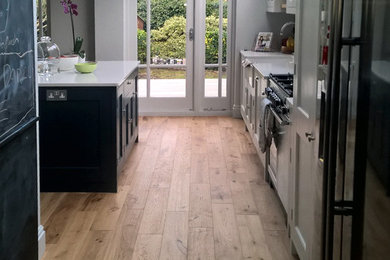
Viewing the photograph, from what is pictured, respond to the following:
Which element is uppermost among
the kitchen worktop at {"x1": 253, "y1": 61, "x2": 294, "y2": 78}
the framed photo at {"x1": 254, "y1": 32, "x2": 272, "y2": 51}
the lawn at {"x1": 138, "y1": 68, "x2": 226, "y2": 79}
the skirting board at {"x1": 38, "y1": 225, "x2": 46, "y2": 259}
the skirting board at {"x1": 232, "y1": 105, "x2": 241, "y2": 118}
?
the framed photo at {"x1": 254, "y1": 32, "x2": 272, "y2": 51}

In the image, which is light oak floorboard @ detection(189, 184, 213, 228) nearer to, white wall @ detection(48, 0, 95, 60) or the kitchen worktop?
the kitchen worktop

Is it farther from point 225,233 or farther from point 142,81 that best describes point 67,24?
point 225,233

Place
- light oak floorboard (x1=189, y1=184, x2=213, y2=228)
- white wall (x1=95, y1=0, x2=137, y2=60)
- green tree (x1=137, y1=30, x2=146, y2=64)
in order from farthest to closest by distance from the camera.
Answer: green tree (x1=137, y1=30, x2=146, y2=64) → white wall (x1=95, y1=0, x2=137, y2=60) → light oak floorboard (x1=189, y1=184, x2=213, y2=228)

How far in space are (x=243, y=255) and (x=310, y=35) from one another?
4.45ft

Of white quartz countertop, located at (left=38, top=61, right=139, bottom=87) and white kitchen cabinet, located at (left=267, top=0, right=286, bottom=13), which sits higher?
white kitchen cabinet, located at (left=267, top=0, right=286, bottom=13)

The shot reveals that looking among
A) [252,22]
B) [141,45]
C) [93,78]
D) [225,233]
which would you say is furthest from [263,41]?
[225,233]

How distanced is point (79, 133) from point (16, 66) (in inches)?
75.2

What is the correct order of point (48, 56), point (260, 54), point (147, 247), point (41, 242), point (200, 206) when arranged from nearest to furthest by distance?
point (41, 242), point (147, 247), point (200, 206), point (48, 56), point (260, 54)

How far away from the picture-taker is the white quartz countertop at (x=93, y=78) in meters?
4.53

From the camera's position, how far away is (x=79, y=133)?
15.1 feet

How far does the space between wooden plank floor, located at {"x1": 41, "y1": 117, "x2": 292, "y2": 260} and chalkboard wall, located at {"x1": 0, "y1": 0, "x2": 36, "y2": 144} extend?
104 centimetres

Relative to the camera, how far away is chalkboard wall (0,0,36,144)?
253cm

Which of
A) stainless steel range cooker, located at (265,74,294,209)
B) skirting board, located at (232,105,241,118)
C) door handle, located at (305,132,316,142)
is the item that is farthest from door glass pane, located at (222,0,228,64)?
door handle, located at (305,132,316,142)

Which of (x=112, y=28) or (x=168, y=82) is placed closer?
(x=112, y=28)
